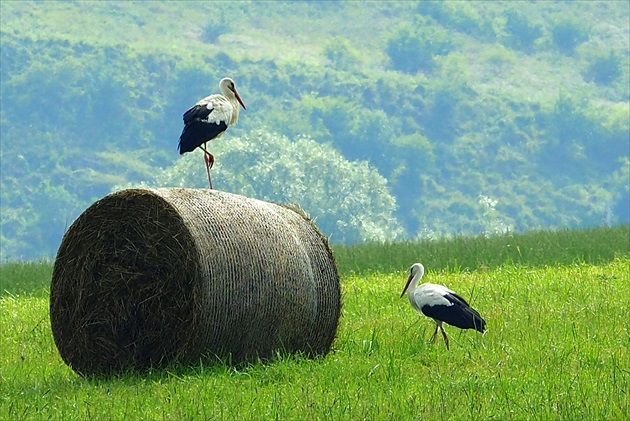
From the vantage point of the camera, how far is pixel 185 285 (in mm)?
10383

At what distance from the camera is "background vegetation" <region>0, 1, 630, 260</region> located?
82.6 meters

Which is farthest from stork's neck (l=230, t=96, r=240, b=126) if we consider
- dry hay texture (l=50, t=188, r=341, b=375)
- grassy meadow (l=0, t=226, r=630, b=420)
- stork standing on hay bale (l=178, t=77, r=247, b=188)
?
grassy meadow (l=0, t=226, r=630, b=420)

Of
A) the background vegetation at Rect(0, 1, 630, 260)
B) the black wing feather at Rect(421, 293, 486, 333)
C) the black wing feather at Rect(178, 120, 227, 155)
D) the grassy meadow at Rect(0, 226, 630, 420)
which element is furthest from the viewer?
the background vegetation at Rect(0, 1, 630, 260)

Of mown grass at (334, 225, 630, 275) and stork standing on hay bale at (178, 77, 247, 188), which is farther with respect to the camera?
mown grass at (334, 225, 630, 275)

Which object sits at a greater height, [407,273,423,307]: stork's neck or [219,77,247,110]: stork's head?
[219,77,247,110]: stork's head

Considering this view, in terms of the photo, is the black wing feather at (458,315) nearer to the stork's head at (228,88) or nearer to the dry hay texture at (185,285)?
the dry hay texture at (185,285)

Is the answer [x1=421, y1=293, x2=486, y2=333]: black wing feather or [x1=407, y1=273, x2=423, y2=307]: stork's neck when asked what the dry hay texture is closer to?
[x1=407, y1=273, x2=423, y2=307]: stork's neck

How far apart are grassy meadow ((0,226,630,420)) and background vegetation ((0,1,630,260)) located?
59397 millimetres

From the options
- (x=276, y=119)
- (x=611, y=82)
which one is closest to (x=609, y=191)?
(x=611, y=82)

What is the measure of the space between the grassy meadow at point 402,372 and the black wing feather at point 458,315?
10.3 inches

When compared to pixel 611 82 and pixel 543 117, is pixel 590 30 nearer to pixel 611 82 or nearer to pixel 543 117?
pixel 611 82

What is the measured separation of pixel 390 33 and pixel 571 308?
10456 cm

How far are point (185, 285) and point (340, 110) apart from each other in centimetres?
8929

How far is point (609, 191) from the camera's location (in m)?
92.7
